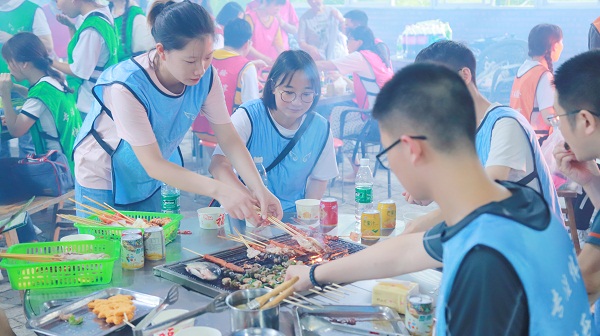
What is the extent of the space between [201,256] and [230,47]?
450 cm

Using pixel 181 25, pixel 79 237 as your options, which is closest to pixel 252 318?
pixel 79 237

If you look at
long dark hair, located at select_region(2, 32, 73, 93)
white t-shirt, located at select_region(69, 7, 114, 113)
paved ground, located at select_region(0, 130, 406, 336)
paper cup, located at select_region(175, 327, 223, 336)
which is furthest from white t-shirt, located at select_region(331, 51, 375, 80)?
paper cup, located at select_region(175, 327, 223, 336)

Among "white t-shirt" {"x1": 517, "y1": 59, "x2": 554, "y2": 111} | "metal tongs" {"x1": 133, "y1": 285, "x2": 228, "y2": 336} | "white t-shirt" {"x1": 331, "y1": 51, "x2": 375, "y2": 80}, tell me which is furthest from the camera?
"white t-shirt" {"x1": 331, "y1": 51, "x2": 375, "y2": 80}

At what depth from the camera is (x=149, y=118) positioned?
10.1 feet

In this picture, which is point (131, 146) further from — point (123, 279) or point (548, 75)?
point (548, 75)

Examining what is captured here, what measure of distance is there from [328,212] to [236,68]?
12.3 ft

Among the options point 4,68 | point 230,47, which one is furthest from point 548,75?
point 4,68

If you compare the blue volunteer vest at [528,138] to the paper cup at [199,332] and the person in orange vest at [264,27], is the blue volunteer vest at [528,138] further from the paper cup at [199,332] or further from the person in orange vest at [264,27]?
the person in orange vest at [264,27]

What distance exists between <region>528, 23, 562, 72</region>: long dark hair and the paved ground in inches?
89.0

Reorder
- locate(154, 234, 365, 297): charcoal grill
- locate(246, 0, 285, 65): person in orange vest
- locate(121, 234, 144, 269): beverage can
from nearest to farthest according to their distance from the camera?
1. locate(154, 234, 365, 297): charcoal grill
2. locate(121, 234, 144, 269): beverage can
3. locate(246, 0, 285, 65): person in orange vest

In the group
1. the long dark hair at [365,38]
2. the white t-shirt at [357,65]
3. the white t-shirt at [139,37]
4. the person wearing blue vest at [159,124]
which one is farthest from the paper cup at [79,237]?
the long dark hair at [365,38]

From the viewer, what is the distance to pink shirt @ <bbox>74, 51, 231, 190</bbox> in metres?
2.89

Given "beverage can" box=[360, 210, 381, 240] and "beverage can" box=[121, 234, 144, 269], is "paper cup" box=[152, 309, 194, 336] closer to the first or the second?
"beverage can" box=[121, 234, 144, 269]

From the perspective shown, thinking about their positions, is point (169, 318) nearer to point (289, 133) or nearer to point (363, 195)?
point (363, 195)
